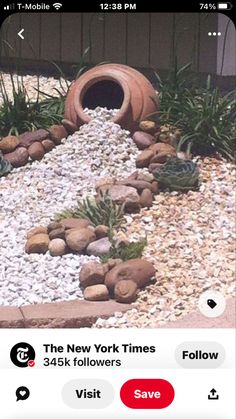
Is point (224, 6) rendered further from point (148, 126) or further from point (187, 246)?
point (187, 246)

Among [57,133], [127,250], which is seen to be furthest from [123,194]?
[57,133]

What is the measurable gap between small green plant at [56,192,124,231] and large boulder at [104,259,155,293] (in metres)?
0.16

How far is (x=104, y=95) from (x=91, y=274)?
2.46ft

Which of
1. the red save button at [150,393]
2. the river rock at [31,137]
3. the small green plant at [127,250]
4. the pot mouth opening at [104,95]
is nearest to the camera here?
the red save button at [150,393]

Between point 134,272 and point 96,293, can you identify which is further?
point 96,293

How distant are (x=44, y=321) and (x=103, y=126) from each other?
778 millimetres

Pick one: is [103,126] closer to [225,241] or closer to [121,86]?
[121,86]

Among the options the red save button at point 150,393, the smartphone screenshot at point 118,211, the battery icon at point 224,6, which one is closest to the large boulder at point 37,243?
the smartphone screenshot at point 118,211

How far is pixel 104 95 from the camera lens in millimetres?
4594

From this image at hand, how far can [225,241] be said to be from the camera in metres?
4.05

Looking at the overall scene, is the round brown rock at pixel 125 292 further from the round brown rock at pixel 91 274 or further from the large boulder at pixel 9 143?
the large boulder at pixel 9 143

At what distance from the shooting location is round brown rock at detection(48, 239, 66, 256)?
4375 millimetres

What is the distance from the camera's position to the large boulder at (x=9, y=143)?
4566mm

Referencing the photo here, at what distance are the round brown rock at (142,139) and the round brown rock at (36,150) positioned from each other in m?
0.44
